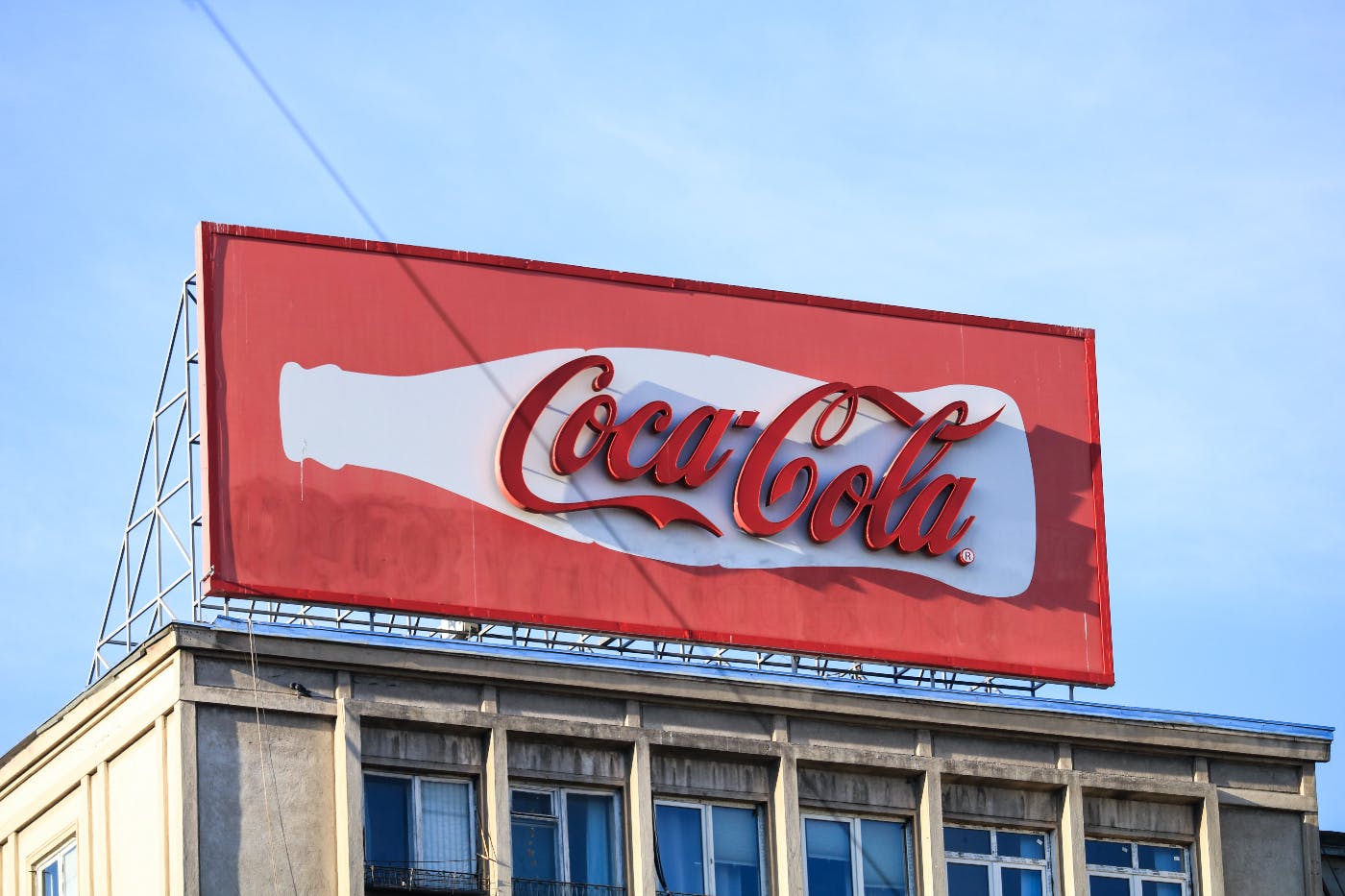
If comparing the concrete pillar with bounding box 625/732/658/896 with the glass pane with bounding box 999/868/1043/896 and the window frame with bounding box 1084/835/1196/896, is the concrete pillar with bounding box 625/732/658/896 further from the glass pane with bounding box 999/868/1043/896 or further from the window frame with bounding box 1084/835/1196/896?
the window frame with bounding box 1084/835/1196/896

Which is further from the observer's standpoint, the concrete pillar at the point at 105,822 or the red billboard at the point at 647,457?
the red billboard at the point at 647,457

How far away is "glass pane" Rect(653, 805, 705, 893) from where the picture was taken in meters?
43.6

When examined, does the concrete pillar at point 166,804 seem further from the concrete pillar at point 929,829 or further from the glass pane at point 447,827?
the concrete pillar at point 929,829

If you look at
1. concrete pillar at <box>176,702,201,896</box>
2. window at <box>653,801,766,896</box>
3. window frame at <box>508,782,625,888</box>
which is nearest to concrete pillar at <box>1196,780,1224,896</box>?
window at <box>653,801,766,896</box>

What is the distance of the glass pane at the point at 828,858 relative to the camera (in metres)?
44.5

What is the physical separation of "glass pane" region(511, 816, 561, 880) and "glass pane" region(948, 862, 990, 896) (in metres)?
6.24

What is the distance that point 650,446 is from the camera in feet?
153

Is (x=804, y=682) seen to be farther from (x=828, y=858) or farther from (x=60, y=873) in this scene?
(x=60, y=873)

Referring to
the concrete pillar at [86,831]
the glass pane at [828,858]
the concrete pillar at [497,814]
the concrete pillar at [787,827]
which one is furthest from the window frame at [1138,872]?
the concrete pillar at [86,831]

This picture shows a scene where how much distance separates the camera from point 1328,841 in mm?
48656

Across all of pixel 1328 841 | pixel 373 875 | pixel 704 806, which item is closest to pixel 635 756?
A: pixel 704 806

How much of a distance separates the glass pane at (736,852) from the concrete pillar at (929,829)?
8.26 feet

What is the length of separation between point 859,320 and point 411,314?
25.2ft

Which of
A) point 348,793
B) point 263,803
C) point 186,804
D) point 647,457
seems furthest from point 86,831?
point 647,457
